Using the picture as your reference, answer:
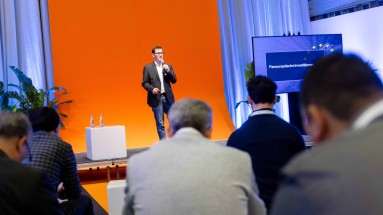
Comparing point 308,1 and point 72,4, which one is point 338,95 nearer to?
point 72,4

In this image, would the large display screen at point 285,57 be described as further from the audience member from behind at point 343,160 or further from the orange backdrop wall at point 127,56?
the audience member from behind at point 343,160

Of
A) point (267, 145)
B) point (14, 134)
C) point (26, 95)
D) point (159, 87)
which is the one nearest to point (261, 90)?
point (267, 145)

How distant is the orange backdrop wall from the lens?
304 inches

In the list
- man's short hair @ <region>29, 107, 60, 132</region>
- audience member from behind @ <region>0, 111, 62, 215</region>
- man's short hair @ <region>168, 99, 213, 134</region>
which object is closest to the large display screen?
man's short hair @ <region>29, 107, 60, 132</region>

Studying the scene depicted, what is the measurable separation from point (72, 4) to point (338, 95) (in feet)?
24.3

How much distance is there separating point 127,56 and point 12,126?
6.18m

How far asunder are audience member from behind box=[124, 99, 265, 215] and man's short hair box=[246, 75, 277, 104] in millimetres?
977

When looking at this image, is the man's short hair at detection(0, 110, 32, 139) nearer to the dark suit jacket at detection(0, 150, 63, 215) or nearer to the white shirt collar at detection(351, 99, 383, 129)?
the dark suit jacket at detection(0, 150, 63, 215)

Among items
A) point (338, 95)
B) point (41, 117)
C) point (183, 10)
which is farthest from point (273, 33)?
point (338, 95)

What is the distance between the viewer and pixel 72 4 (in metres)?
7.71

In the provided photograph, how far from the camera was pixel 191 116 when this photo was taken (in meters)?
1.92

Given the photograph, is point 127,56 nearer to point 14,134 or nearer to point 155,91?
point 155,91

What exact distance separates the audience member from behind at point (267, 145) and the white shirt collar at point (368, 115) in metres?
1.63

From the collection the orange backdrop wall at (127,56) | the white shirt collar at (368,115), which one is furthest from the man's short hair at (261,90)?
the orange backdrop wall at (127,56)
